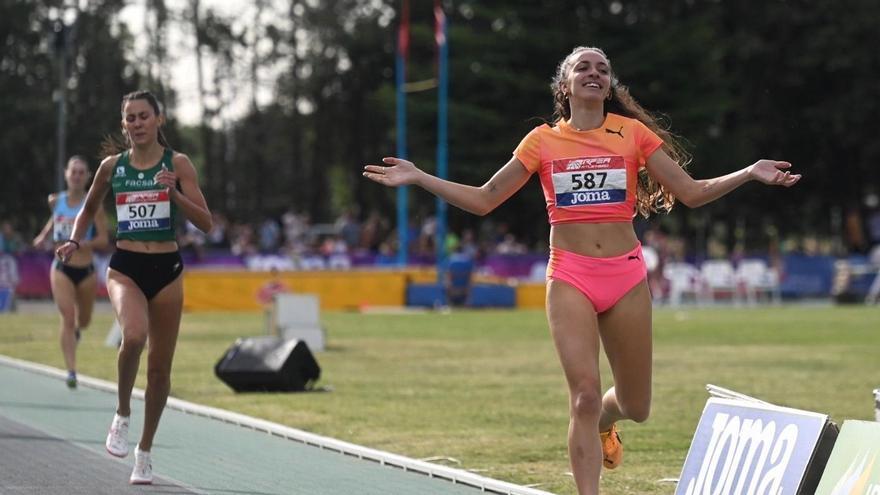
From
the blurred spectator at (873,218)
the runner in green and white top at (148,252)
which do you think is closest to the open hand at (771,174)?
the runner in green and white top at (148,252)

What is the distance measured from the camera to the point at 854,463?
257 inches

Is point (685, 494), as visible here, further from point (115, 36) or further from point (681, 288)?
point (115, 36)

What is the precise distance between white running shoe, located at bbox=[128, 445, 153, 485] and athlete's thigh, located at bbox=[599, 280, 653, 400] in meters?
3.01

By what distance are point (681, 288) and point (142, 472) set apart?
37068 millimetres

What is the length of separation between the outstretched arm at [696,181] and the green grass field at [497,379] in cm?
221

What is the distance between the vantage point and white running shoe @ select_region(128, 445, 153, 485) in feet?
31.3

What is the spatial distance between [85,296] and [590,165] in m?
10.4

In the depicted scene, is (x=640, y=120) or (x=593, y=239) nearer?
(x=593, y=239)

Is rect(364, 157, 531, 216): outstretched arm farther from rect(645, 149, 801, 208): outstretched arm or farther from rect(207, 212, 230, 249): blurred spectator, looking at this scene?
rect(207, 212, 230, 249): blurred spectator

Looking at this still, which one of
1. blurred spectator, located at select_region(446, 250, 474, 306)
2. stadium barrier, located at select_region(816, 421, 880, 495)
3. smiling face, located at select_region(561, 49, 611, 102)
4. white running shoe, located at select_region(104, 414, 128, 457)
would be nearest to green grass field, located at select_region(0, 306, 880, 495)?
white running shoe, located at select_region(104, 414, 128, 457)

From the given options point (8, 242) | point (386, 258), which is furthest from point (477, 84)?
point (8, 242)

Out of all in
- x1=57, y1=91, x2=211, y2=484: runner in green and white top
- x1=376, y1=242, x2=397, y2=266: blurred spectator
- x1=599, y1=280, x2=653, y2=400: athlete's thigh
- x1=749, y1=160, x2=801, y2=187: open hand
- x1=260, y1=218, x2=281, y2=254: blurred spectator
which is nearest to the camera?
x1=749, y1=160, x2=801, y2=187: open hand

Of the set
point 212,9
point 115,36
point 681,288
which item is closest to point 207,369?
point 681,288

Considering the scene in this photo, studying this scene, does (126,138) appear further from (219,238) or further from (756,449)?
(219,238)
